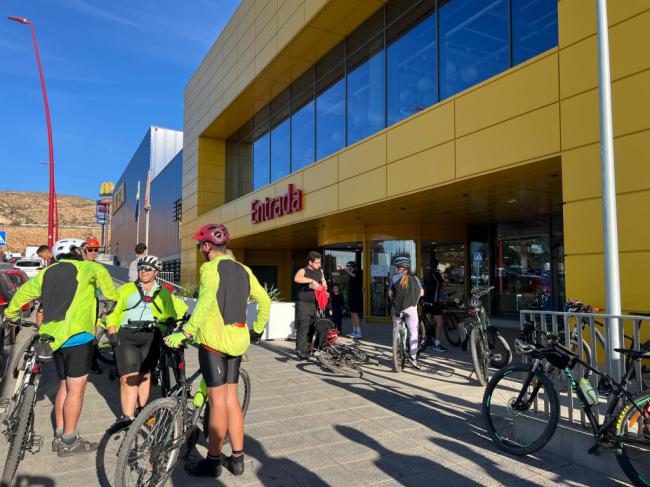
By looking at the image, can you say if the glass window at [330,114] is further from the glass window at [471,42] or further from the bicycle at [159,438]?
the bicycle at [159,438]

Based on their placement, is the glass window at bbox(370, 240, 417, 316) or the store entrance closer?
the glass window at bbox(370, 240, 417, 316)

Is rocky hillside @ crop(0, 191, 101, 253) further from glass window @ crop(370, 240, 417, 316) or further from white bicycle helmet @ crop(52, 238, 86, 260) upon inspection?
white bicycle helmet @ crop(52, 238, 86, 260)

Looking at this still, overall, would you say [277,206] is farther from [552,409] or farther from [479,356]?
[552,409]

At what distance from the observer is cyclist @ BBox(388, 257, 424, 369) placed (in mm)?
7180

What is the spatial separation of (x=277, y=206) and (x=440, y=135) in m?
8.41

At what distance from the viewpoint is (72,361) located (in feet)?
12.4

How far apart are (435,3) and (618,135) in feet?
20.1

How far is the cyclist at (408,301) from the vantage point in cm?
718

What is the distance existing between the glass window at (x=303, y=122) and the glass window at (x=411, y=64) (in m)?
4.35

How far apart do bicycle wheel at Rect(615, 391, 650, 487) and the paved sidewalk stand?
26cm

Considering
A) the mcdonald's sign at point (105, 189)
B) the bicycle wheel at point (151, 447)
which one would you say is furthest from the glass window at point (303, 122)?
the mcdonald's sign at point (105, 189)

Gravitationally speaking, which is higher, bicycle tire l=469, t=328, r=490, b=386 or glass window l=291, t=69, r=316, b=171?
glass window l=291, t=69, r=316, b=171

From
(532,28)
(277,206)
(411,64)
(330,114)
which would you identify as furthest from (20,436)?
(277,206)

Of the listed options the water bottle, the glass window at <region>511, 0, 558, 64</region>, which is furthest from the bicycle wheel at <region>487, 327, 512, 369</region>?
the glass window at <region>511, 0, 558, 64</region>
